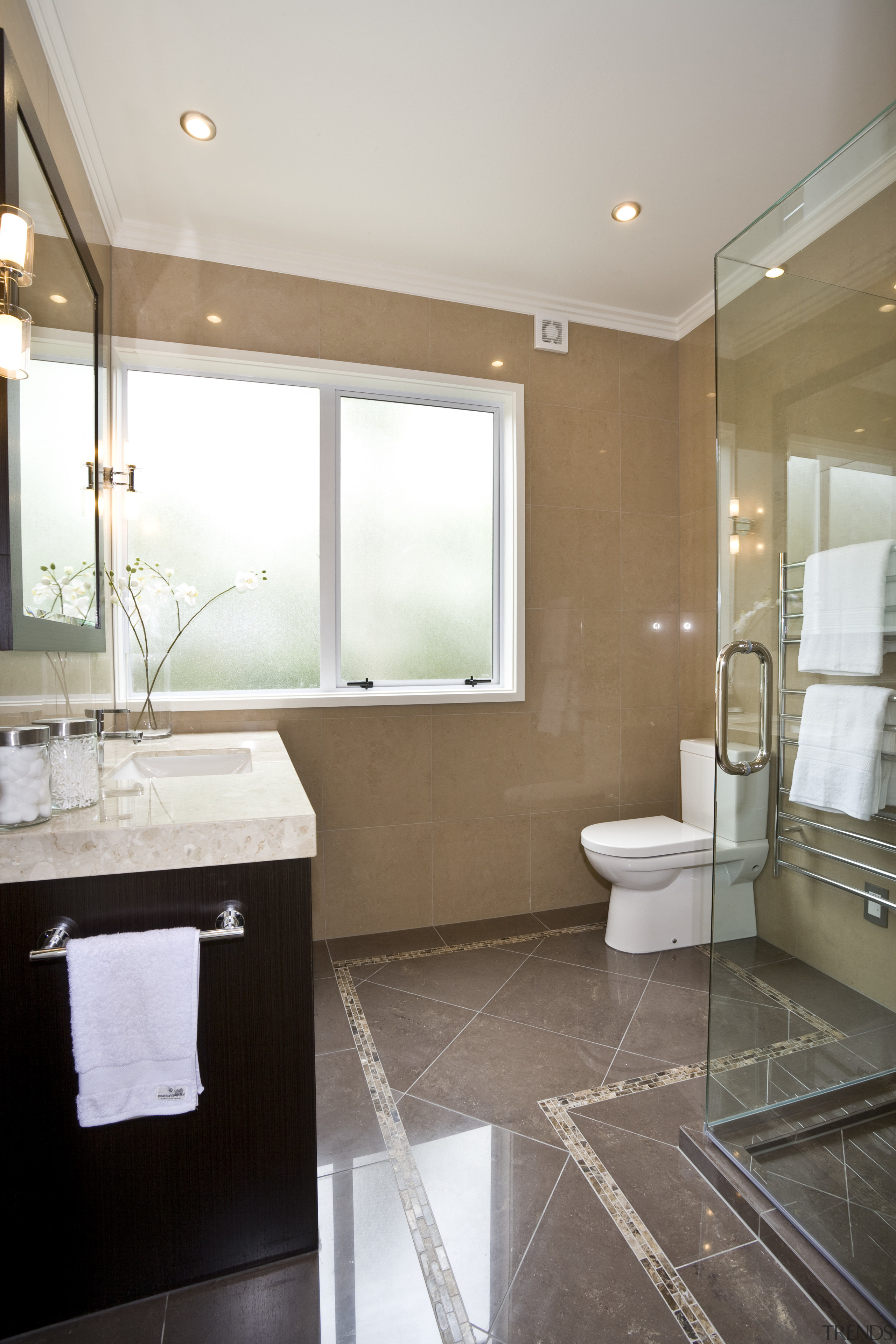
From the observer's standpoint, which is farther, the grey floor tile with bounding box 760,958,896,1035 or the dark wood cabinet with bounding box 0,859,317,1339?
the grey floor tile with bounding box 760,958,896,1035

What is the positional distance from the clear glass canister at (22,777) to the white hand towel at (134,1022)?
0.21m

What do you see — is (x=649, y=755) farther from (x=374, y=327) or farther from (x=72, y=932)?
(x=72, y=932)

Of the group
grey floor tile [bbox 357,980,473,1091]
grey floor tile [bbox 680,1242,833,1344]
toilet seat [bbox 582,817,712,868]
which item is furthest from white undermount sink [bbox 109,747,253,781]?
grey floor tile [bbox 680,1242,833,1344]

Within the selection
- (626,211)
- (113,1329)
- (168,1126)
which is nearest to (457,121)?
(626,211)

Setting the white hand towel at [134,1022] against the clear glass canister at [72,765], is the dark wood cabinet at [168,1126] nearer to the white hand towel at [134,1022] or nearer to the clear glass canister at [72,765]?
the white hand towel at [134,1022]

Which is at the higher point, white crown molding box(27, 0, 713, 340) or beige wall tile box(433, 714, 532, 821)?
white crown molding box(27, 0, 713, 340)

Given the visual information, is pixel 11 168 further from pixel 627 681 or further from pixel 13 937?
pixel 627 681

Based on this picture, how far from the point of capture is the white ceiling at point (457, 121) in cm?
168

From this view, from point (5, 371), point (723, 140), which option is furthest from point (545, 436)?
point (5, 371)

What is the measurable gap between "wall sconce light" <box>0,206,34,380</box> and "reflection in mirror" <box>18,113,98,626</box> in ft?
0.38

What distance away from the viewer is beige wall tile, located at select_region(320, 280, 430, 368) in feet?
8.73

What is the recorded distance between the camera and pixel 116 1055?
1.07 metres

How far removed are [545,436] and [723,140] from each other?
1140 mm

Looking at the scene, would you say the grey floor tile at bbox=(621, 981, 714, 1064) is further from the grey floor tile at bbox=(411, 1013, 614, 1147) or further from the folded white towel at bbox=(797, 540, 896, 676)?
the folded white towel at bbox=(797, 540, 896, 676)
